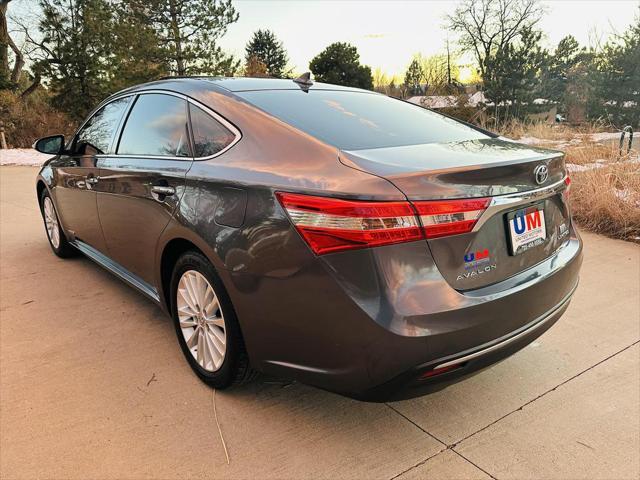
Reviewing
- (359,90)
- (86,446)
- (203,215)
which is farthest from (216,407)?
(359,90)

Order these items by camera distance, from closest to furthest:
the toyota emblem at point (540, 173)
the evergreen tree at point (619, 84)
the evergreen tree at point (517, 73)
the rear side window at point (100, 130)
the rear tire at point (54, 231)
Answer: the toyota emblem at point (540, 173)
the rear side window at point (100, 130)
the rear tire at point (54, 231)
the evergreen tree at point (619, 84)
the evergreen tree at point (517, 73)

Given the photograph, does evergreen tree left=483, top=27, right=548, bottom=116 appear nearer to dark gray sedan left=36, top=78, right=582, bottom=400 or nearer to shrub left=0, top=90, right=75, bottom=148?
shrub left=0, top=90, right=75, bottom=148

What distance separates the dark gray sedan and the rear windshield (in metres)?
0.01

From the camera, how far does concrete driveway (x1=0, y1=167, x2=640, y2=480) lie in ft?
6.53

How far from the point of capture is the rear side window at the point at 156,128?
2592 millimetres

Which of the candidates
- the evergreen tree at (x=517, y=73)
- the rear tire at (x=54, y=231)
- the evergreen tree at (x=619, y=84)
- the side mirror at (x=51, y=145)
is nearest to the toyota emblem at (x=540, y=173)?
the side mirror at (x=51, y=145)

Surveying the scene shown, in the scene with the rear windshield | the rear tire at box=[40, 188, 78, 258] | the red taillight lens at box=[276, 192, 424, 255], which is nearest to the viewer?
the red taillight lens at box=[276, 192, 424, 255]

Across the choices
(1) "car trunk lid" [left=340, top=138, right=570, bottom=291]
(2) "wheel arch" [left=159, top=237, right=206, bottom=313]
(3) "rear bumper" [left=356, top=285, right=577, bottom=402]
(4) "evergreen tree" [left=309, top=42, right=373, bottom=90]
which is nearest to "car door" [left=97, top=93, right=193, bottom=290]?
(2) "wheel arch" [left=159, top=237, right=206, bottom=313]

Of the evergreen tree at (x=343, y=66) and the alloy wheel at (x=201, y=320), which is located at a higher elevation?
the evergreen tree at (x=343, y=66)

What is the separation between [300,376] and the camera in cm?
196

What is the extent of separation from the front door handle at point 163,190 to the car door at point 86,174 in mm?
980

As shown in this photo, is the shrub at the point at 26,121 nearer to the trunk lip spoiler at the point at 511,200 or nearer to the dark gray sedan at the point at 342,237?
the dark gray sedan at the point at 342,237

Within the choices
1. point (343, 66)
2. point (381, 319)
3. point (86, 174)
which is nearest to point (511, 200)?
point (381, 319)

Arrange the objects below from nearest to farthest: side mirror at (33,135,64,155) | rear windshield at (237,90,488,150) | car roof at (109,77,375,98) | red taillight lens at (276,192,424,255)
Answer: red taillight lens at (276,192,424,255) < rear windshield at (237,90,488,150) < car roof at (109,77,375,98) < side mirror at (33,135,64,155)
